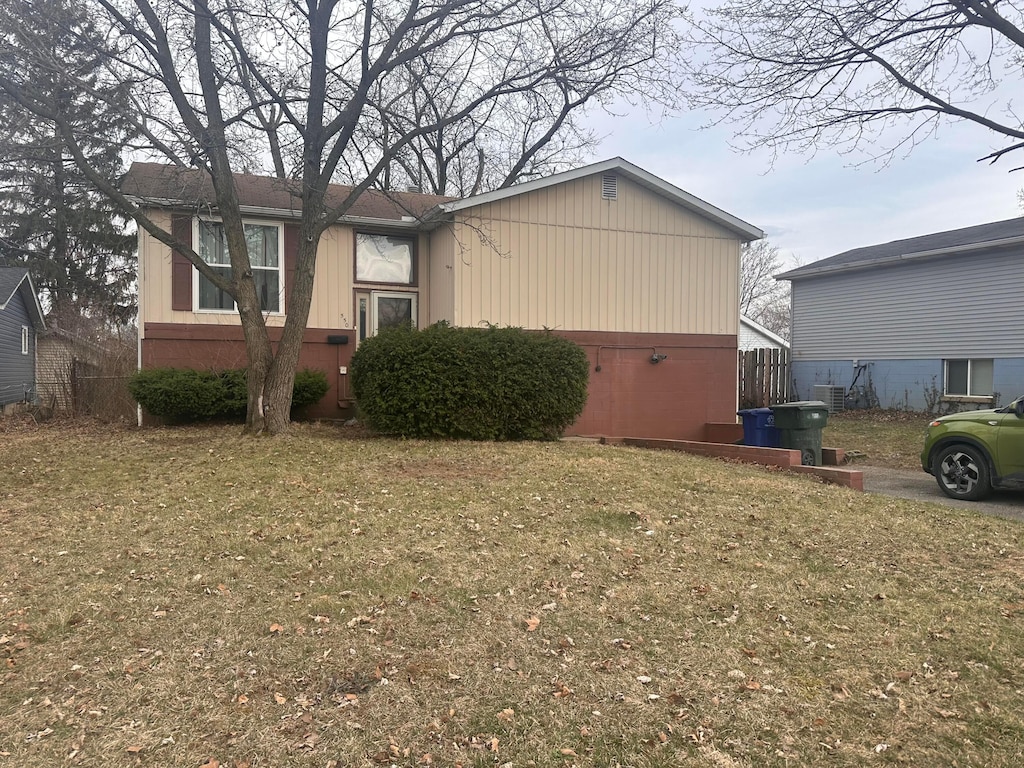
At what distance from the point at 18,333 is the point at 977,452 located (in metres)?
27.8

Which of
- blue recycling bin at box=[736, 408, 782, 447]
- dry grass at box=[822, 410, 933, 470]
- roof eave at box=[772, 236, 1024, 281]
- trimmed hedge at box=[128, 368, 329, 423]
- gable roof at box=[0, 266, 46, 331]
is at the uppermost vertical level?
roof eave at box=[772, 236, 1024, 281]

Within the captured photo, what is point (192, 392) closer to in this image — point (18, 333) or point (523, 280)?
point (523, 280)

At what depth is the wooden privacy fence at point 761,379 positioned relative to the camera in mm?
19391

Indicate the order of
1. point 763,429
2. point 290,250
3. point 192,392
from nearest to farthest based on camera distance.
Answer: point 763,429 < point 192,392 < point 290,250

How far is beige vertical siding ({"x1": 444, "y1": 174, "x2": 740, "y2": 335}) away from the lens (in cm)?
1170

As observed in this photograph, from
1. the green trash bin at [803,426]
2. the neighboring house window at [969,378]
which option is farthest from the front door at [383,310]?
the neighboring house window at [969,378]

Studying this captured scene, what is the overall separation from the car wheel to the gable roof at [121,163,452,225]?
8.77 metres

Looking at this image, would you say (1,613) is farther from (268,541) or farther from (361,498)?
(361,498)

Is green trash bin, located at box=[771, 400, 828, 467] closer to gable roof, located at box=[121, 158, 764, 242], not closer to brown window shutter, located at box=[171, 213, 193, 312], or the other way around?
gable roof, located at box=[121, 158, 764, 242]

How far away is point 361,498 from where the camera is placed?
635 cm

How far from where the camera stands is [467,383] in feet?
30.9

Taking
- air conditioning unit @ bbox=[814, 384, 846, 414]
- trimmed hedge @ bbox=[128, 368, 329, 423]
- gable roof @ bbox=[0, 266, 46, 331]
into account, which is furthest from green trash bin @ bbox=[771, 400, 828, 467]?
gable roof @ bbox=[0, 266, 46, 331]

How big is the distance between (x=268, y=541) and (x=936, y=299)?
19300 millimetres

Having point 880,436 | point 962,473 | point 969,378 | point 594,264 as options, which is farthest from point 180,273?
point 969,378
